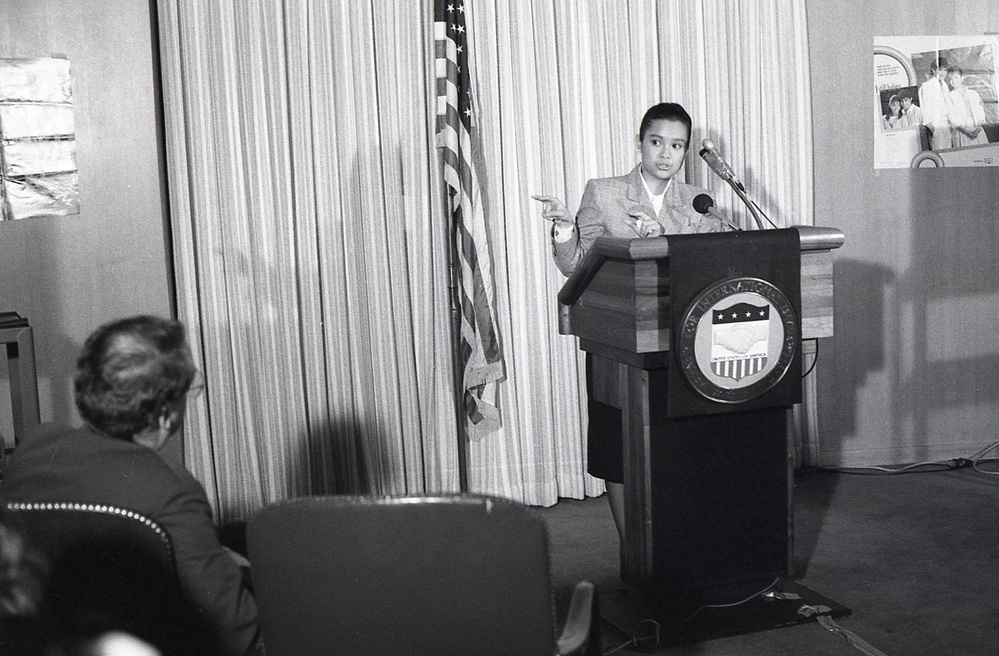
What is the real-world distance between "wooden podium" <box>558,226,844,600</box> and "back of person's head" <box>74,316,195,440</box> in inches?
60.4

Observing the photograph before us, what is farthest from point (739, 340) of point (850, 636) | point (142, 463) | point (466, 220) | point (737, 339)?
point (142, 463)

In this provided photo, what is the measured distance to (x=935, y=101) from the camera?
5.48m

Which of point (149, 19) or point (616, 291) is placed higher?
point (149, 19)

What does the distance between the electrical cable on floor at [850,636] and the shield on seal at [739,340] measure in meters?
0.88

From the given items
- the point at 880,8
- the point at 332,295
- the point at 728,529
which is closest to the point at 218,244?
the point at 332,295

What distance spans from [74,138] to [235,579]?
3.14m

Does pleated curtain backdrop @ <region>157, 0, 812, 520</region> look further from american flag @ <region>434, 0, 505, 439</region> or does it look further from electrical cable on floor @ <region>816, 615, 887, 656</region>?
electrical cable on floor @ <region>816, 615, 887, 656</region>

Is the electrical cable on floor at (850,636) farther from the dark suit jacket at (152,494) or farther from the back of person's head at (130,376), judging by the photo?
the back of person's head at (130,376)

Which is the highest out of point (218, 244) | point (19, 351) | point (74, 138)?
point (74, 138)

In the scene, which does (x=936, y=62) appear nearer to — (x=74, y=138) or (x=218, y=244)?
(x=218, y=244)

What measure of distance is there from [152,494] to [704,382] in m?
1.87

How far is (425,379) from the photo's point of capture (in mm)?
4934

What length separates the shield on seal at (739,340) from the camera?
311cm

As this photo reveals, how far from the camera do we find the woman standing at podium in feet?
12.0
